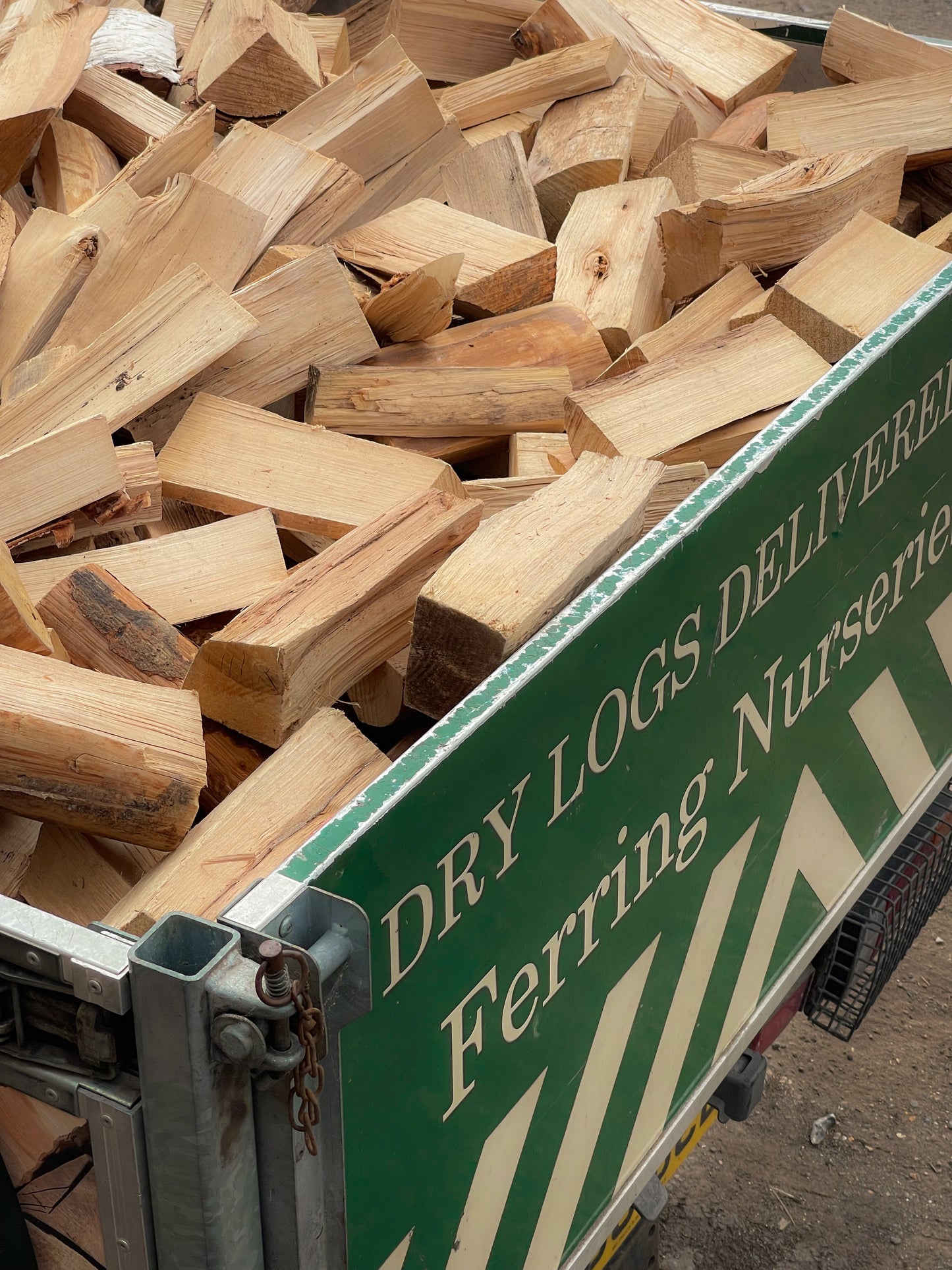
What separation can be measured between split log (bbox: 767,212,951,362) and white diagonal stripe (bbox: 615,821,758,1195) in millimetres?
861

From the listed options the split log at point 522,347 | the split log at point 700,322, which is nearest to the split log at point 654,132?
the split log at point 700,322

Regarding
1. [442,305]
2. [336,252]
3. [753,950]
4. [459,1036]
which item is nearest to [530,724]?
Result: [459,1036]

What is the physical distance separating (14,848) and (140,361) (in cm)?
83

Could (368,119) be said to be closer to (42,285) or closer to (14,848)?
(42,285)

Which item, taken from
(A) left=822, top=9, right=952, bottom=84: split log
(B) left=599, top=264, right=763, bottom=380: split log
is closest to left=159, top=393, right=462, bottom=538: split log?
(B) left=599, top=264, right=763, bottom=380: split log

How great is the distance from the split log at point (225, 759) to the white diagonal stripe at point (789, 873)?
0.70 metres

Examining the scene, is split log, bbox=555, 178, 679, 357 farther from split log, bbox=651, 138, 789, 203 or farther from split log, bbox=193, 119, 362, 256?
split log, bbox=193, 119, 362, 256

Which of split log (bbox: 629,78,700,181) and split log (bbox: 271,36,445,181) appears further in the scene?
split log (bbox: 629,78,700,181)

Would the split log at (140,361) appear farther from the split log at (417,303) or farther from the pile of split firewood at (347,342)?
the split log at (417,303)

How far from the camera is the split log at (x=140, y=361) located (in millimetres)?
1890

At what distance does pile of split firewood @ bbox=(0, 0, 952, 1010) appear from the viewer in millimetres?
1441

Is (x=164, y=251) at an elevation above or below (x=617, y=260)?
above

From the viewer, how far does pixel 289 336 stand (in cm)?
213

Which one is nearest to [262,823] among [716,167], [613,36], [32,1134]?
[32,1134]
